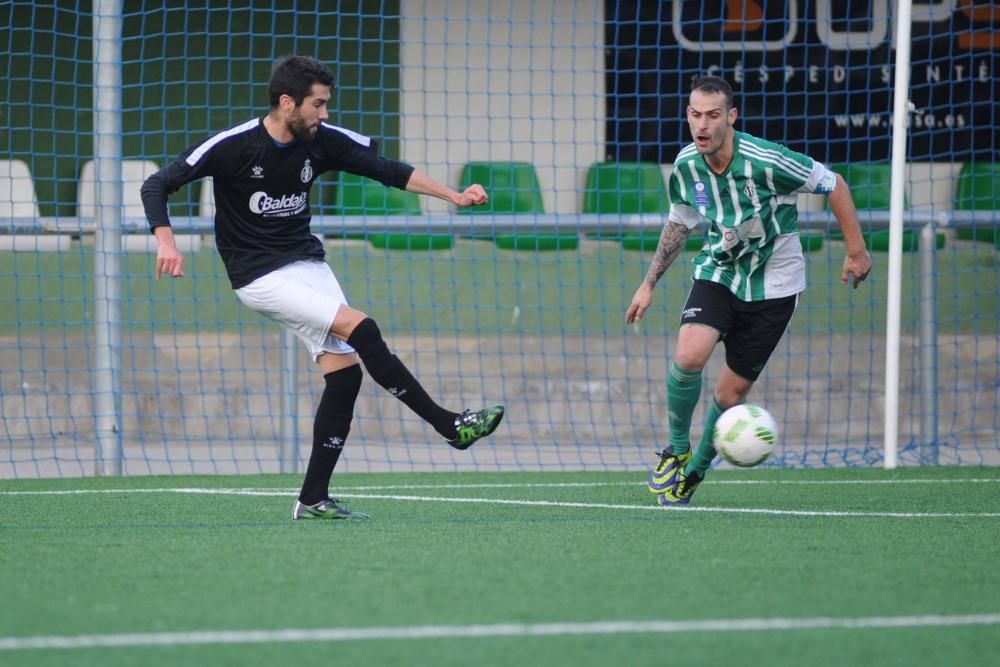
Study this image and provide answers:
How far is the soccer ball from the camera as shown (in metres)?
5.52

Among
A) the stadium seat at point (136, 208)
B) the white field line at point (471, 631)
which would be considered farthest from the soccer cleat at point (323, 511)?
the stadium seat at point (136, 208)

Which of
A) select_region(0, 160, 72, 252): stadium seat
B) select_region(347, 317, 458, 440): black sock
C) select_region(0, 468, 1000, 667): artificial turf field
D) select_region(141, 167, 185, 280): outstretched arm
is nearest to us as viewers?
select_region(0, 468, 1000, 667): artificial turf field

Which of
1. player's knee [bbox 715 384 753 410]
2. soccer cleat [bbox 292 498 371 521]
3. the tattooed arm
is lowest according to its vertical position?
soccer cleat [bbox 292 498 371 521]

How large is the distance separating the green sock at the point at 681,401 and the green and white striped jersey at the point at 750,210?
398mm

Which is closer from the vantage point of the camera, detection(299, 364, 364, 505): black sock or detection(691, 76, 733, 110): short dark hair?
detection(299, 364, 364, 505): black sock

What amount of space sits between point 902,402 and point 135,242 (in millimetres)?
5628

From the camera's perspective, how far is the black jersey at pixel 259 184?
212 inches

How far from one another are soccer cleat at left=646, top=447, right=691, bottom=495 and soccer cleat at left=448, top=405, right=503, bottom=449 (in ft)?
3.30

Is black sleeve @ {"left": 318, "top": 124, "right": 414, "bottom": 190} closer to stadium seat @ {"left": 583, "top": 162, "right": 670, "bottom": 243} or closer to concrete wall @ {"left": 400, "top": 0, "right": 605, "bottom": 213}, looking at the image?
stadium seat @ {"left": 583, "top": 162, "right": 670, "bottom": 243}

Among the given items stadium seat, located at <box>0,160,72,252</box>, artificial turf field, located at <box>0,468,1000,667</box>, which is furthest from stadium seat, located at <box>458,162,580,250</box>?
artificial turf field, located at <box>0,468,1000,667</box>

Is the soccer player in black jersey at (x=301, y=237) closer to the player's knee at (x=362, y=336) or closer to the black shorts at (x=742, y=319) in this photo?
the player's knee at (x=362, y=336)

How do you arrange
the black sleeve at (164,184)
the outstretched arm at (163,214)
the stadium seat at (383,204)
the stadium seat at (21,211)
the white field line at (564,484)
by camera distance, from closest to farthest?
the outstretched arm at (163,214), the black sleeve at (164,184), the white field line at (564,484), the stadium seat at (21,211), the stadium seat at (383,204)

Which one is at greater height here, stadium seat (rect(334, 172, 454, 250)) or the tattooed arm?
stadium seat (rect(334, 172, 454, 250))

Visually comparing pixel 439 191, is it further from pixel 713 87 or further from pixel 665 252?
pixel 713 87
